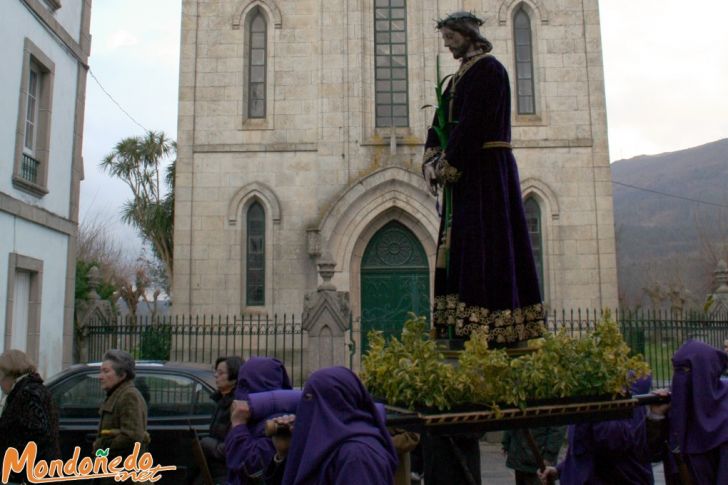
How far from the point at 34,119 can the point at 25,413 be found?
955 centimetres

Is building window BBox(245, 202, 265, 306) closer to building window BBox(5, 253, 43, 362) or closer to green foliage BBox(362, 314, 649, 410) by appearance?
building window BBox(5, 253, 43, 362)

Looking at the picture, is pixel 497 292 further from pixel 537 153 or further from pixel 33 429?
pixel 537 153

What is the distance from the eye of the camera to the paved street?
10.1 metres

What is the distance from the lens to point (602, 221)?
17.8m

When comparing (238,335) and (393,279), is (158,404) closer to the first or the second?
(238,335)

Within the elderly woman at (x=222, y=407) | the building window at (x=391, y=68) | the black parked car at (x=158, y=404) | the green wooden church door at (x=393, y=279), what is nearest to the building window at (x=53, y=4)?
the building window at (x=391, y=68)

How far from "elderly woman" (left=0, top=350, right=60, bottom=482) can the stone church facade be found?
11462 mm

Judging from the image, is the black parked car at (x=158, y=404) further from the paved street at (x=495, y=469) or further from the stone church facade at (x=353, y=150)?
the stone church facade at (x=353, y=150)

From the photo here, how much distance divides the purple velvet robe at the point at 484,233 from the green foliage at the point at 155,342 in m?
12.4

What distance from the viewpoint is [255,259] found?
1803cm

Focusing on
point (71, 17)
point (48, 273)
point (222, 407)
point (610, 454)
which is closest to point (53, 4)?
point (71, 17)

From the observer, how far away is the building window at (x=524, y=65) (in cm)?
1859

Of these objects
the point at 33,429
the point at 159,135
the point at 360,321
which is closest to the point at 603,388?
the point at 33,429

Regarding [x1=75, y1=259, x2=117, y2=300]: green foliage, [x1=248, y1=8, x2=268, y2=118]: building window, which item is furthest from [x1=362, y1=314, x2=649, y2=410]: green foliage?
[x1=75, y1=259, x2=117, y2=300]: green foliage
